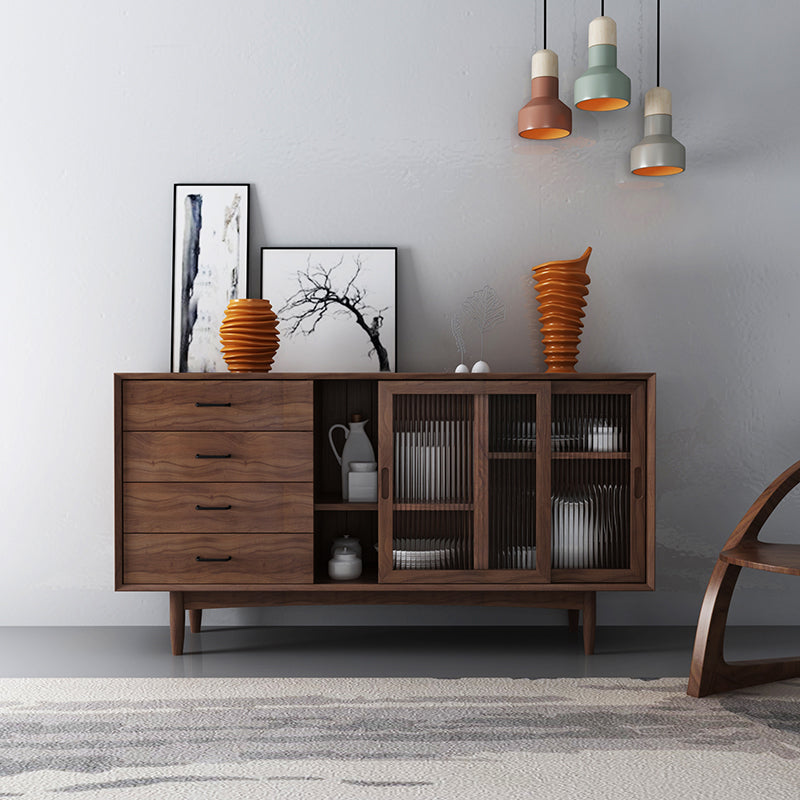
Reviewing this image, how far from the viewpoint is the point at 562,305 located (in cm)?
285

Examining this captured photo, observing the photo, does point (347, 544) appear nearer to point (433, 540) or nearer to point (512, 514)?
point (433, 540)

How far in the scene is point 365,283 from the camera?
9.98ft

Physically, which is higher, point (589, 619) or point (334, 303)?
point (334, 303)

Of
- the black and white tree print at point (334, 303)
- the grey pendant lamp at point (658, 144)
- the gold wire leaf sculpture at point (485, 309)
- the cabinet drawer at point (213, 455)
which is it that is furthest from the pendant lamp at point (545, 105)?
the cabinet drawer at point (213, 455)

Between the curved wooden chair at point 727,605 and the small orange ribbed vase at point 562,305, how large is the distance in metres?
0.83

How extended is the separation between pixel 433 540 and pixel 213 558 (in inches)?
29.1

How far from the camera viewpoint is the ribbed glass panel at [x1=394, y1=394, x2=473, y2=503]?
264 centimetres

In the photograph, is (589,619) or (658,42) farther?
(658,42)

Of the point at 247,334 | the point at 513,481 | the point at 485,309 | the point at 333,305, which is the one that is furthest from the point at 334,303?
the point at 513,481

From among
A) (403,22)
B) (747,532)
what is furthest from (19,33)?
(747,532)

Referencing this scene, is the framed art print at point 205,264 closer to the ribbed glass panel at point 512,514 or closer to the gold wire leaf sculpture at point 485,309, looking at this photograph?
the gold wire leaf sculpture at point 485,309

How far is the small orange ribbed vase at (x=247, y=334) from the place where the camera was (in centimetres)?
273

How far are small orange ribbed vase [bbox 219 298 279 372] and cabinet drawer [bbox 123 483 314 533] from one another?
1.42 feet

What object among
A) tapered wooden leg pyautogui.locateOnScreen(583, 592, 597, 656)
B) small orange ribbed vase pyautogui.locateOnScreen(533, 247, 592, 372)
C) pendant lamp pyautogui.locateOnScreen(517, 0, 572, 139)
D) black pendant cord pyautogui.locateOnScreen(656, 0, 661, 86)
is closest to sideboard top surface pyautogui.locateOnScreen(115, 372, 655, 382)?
small orange ribbed vase pyautogui.locateOnScreen(533, 247, 592, 372)
